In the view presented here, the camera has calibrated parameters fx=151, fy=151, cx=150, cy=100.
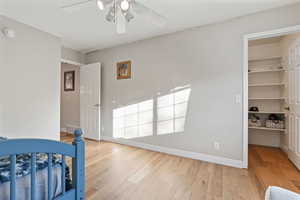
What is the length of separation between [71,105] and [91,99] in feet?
4.21

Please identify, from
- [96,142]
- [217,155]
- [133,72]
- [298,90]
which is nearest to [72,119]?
[96,142]

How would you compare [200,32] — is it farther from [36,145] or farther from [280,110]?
[36,145]

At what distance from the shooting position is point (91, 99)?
3.89m

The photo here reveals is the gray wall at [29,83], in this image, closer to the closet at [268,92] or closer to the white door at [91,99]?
the white door at [91,99]

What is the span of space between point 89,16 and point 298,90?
3.28 metres

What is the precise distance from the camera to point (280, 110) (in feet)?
10.5

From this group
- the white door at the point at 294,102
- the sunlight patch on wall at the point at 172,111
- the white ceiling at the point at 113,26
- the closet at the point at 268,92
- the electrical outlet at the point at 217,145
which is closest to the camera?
the white ceiling at the point at 113,26

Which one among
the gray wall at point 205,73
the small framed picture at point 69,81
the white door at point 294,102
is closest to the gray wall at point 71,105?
the small framed picture at point 69,81

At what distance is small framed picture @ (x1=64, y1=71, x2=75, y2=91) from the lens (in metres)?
4.70

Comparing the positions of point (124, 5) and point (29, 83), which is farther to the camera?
point (29, 83)

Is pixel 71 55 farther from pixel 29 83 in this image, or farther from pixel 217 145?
pixel 217 145

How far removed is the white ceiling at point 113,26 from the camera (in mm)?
2018

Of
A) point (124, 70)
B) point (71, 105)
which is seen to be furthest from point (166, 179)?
point (71, 105)

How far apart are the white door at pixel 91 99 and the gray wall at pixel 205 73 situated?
0.96 metres
